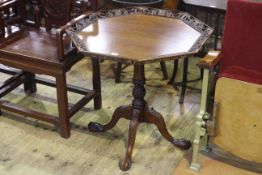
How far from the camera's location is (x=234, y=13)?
88.1 inches

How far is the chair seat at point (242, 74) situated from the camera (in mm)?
2139

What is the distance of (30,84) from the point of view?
10.1ft

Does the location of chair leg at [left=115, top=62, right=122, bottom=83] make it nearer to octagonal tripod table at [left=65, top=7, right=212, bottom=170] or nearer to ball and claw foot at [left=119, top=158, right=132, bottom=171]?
octagonal tripod table at [left=65, top=7, right=212, bottom=170]

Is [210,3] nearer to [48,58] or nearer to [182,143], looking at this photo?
[182,143]

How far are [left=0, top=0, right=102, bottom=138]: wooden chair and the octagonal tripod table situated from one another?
208 mm

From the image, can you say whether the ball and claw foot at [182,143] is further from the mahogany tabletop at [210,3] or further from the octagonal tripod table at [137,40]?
the mahogany tabletop at [210,3]

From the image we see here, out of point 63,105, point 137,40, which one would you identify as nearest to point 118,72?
point 63,105

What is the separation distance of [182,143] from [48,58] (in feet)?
3.29

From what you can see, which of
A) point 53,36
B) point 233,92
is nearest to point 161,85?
point 53,36

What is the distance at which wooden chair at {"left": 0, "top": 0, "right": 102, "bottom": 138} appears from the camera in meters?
2.40

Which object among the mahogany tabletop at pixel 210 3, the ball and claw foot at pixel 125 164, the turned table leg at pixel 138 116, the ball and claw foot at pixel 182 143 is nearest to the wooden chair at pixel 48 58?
the turned table leg at pixel 138 116

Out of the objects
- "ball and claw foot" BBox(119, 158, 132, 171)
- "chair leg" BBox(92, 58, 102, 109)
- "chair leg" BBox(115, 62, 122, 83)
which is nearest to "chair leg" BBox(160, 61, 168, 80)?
"chair leg" BBox(115, 62, 122, 83)

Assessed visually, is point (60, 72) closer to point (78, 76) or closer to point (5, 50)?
point (5, 50)

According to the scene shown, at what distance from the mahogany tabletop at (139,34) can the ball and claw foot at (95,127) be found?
710 millimetres
